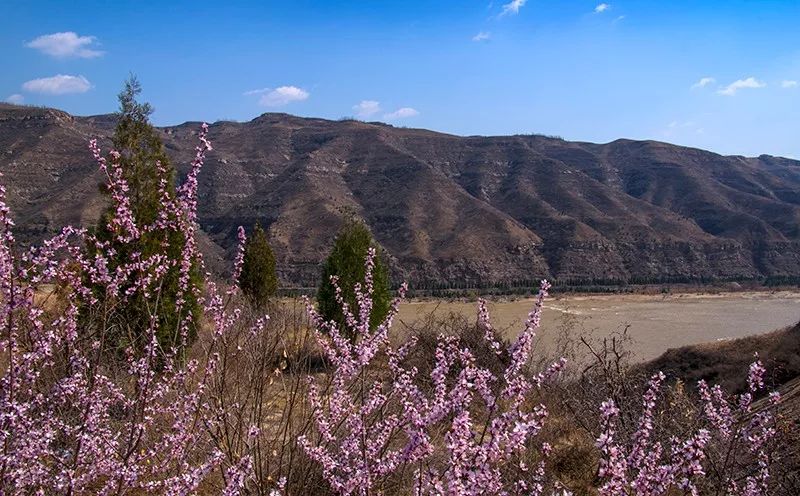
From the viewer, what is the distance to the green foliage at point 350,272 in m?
19.3

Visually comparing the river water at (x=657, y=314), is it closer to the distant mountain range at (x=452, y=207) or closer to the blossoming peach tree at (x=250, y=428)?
the distant mountain range at (x=452, y=207)

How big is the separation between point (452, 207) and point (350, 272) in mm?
72737

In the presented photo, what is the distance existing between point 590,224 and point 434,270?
31.2 metres

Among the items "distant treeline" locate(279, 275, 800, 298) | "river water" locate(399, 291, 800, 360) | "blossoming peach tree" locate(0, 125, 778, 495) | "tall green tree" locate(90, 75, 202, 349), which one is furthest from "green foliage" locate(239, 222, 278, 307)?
"distant treeline" locate(279, 275, 800, 298)

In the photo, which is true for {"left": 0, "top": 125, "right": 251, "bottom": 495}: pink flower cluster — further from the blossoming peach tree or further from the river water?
the river water

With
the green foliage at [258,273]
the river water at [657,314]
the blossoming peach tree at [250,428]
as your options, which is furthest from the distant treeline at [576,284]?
the blossoming peach tree at [250,428]

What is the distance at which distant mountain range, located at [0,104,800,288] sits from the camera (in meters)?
74.1

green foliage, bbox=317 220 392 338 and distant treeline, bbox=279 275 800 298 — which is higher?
green foliage, bbox=317 220 392 338

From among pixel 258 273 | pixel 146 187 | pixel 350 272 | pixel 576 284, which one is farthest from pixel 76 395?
pixel 576 284

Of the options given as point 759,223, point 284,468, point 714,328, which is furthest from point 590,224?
point 284,468

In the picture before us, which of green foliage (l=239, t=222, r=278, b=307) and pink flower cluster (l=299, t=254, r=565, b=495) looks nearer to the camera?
pink flower cluster (l=299, t=254, r=565, b=495)

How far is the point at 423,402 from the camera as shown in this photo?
3617 millimetres

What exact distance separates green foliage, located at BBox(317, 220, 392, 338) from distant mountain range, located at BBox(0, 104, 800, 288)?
120ft

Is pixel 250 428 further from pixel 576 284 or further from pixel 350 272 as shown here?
pixel 576 284
